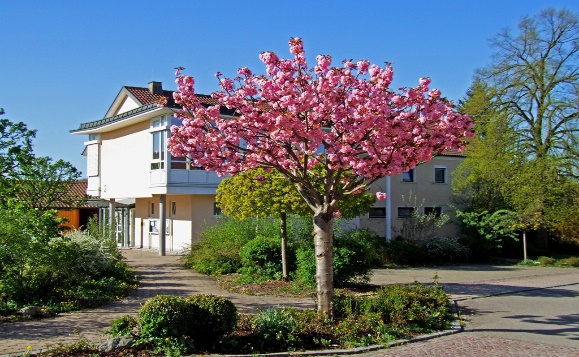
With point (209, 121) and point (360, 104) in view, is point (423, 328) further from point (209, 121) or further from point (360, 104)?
point (209, 121)

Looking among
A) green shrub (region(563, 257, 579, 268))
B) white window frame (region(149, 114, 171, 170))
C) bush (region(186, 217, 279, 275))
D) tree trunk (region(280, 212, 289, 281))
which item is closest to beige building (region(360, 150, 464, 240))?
green shrub (region(563, 257, 579, 268))

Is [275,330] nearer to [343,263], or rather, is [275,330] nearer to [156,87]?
[343,263]

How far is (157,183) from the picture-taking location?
A: 24.4 meters

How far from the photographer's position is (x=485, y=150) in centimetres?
2738

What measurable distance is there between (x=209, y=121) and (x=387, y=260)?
14.1 m

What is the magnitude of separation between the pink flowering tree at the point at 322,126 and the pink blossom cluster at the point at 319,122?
0.05ft

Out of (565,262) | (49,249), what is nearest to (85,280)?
(49,249)

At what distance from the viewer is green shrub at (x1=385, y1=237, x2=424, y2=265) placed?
22772mm

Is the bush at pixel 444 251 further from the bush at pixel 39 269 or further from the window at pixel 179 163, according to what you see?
the bush at pixel 39 269

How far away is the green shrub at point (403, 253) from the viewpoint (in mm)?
22772

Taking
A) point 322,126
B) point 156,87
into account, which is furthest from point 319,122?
point 156,87

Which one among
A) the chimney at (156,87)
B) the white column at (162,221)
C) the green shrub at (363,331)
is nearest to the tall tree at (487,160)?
the white column at (162,221)

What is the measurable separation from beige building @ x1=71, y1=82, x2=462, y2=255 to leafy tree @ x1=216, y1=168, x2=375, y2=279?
27.5 ft

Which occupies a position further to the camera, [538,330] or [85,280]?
[85,280]
